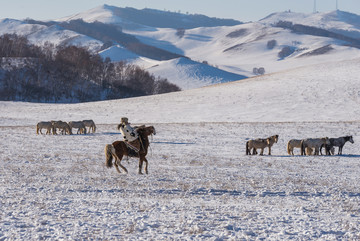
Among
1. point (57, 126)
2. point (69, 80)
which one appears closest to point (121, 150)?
point (57, 126)

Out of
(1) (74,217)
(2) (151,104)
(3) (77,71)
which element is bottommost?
(1) (74,217)

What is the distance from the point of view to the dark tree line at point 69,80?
9800cm

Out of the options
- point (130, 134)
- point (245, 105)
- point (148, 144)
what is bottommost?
point (148, 144)

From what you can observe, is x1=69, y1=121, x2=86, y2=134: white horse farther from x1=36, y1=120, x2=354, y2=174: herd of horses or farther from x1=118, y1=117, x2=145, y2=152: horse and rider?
x1=118, y1=117, x2=145, y2=152: horse and rider

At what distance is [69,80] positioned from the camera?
104 metres

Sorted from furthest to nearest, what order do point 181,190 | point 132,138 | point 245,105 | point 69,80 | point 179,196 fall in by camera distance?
point 69,80 → point 245,105 → point 132,138 → point 181,190 → point 179,196

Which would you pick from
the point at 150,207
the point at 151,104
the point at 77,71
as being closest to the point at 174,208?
the point at 150,207

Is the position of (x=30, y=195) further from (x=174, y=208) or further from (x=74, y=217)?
(x=174, y=208)

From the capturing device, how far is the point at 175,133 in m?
33.8

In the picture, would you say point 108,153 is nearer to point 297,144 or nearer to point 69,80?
point 297,144

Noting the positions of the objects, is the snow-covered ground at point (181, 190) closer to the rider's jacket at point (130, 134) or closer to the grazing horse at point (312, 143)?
the rider's jacket at point (130, 134)

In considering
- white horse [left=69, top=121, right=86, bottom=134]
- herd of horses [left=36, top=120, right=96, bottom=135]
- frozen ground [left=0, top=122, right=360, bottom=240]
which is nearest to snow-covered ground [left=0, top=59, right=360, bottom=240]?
frozen ground [left=0, top=122, right=360, bottom=240]

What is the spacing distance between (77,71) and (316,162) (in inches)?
3709

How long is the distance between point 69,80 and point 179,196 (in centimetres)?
Answer: 9577
